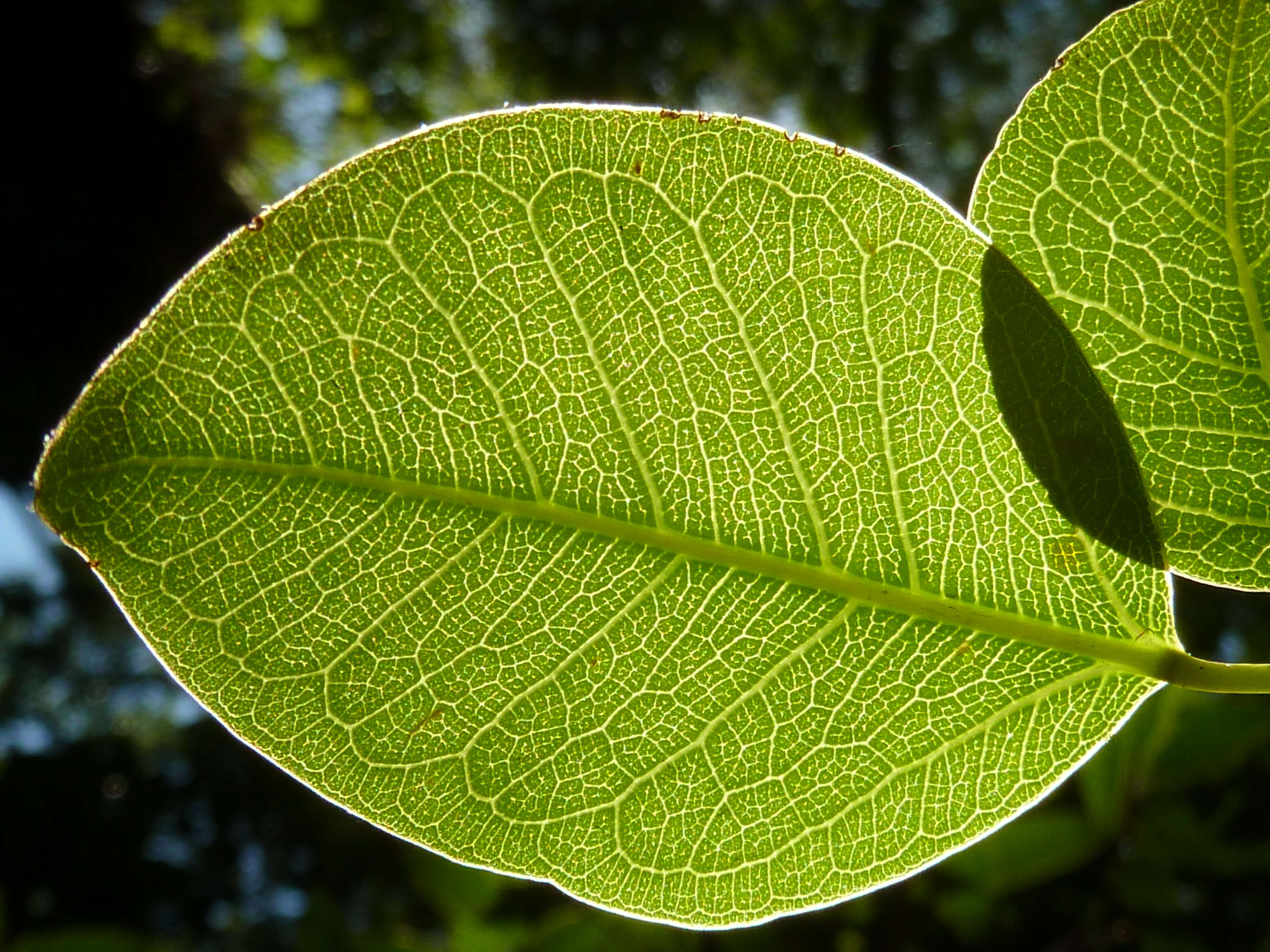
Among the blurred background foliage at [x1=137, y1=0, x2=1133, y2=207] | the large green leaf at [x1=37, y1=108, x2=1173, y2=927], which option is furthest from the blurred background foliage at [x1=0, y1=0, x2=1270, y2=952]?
the large green leaf at [x1=37, y1=108, x2=1173, y2=927]

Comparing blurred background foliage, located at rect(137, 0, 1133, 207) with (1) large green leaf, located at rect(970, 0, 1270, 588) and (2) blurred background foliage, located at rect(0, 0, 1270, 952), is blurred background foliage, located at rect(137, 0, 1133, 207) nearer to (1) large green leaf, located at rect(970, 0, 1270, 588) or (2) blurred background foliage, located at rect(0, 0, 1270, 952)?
(2) blurred background foliage, located at rect(0, 0, 1270, 952)

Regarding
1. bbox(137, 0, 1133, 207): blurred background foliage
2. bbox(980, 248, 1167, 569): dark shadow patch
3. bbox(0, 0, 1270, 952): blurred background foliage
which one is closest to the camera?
bbox(980, 248, 1167, 569): dark shadow patch

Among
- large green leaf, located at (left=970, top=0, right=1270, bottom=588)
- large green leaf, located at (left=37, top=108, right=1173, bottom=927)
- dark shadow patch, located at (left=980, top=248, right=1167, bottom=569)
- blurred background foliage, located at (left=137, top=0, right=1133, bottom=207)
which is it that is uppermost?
blurred background foliage, located at (left=137, top=0, right=1133, bottom=207)

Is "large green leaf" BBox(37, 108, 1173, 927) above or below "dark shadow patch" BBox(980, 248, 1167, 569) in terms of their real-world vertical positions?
below

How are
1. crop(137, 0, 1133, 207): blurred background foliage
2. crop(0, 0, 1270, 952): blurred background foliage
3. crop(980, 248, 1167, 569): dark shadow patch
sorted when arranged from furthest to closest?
crop(137, 0, 1133, 207): blurred background foliage, crop(0, 0, 1270, 952): blurred background foliage, crop(980, 248, 1167, 569): dark shadow patch

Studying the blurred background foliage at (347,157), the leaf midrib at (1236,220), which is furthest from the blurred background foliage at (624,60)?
the leaf midrib at (1236,220)

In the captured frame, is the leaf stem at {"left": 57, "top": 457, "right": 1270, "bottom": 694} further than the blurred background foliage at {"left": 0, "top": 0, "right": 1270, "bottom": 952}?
No

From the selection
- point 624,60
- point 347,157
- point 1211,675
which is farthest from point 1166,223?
point 624,60

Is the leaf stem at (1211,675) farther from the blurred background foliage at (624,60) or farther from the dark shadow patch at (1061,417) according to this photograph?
the blurred background foliage at (624,60)
